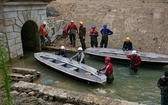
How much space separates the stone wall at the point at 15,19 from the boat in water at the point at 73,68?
1.39 m

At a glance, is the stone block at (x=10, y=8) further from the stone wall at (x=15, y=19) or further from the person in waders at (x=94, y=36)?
the person in waders at (x=94, y=36)

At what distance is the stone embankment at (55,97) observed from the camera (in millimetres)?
5066

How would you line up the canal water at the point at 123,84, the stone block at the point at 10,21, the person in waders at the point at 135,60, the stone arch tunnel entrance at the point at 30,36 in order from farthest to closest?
the stone arch tunnel entrance at the point at 30,36 → the stone block at the point at 10,21 → the person in waders at the point at 135,60 → the canal water at the point at 123,84

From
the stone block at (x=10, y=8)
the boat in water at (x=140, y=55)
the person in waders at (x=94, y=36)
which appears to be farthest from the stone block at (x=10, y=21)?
the person in waders at (x=94, y=36)

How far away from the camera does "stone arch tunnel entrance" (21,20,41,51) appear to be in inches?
490

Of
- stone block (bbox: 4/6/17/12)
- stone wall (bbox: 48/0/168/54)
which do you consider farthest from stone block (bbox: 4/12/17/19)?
stone wall (bbox: 48/0/168/54)

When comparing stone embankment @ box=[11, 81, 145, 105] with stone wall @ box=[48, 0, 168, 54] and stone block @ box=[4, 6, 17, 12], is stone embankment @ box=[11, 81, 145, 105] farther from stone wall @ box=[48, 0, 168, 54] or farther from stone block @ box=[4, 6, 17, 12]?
stone wall @ box=[48, 0, 168, 54]

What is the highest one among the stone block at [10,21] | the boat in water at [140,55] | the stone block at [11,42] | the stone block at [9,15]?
the stone block at [9,15]

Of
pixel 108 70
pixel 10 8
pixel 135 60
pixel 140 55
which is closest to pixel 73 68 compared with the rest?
pixel 108 70

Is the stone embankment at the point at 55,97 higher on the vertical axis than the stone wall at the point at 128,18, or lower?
lower

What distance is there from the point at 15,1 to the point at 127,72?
21.9 ft

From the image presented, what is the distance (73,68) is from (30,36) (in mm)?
5725

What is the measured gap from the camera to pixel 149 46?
12.3 m

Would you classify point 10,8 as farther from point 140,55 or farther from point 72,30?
point 140,55
